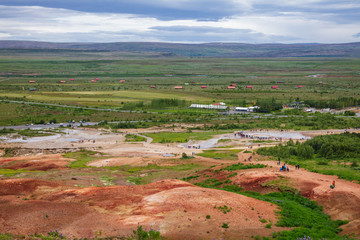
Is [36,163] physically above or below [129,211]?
below

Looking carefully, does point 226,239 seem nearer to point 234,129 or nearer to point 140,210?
point 140,210

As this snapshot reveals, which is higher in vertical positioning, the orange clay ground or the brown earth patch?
the orange clay ground

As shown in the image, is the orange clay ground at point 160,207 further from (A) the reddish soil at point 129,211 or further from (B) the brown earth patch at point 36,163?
(B) the brown earth patch at point 36,163

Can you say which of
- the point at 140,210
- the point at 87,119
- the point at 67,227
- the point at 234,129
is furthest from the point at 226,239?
the point at 87,119

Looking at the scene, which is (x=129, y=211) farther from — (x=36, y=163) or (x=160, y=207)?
(x=36, y=163)

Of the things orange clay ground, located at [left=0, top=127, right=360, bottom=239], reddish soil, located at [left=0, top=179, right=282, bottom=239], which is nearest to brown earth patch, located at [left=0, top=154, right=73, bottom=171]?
orange clay ground, located at [left=0, top=127, right=360, bottom=239]

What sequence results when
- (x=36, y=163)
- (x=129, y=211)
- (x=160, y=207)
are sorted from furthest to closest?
(x=36, y=163)
(x=129, y=211)
(x=160, y=207)

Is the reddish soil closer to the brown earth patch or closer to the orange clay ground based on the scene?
the orange clay ground

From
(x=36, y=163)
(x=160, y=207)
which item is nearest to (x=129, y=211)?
(x=160, y=207)

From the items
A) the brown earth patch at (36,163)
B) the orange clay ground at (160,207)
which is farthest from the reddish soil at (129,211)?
the brown earth patch at (36,163)
